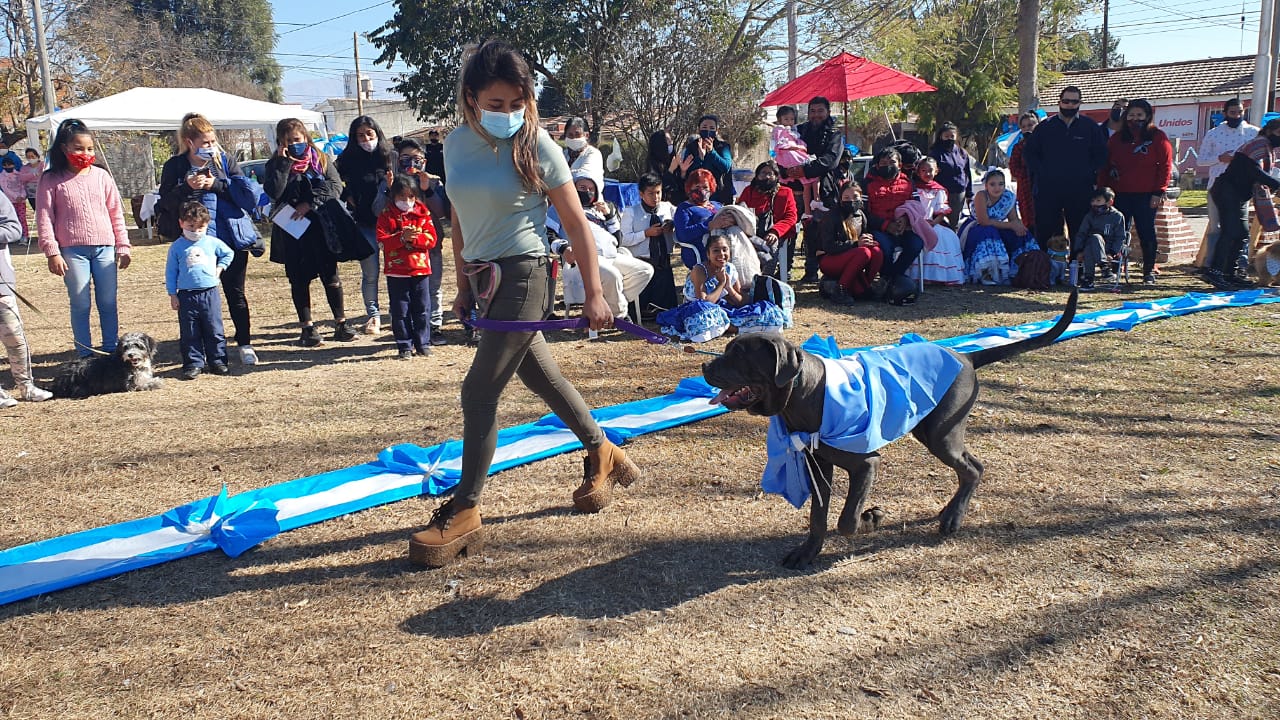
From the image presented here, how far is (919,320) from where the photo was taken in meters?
8.09

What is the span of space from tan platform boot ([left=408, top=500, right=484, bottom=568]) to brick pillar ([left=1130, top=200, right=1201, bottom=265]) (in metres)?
9.73

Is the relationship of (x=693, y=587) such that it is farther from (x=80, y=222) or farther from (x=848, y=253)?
(x=848, y=253)

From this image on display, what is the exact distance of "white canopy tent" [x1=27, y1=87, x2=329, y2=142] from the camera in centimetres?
1664

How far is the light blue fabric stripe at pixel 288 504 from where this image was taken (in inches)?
139

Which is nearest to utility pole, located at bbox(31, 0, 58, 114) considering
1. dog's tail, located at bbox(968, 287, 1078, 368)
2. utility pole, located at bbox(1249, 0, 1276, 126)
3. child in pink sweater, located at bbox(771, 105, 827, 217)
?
child in pink sweater, located at bbox(771, 105, 827, 217)

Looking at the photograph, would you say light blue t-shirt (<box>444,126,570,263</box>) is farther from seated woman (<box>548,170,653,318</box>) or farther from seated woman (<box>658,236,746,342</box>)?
seated woman (<box>658,236,746,342</box>)

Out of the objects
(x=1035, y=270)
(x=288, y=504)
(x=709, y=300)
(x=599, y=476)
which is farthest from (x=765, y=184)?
(x=288, y=504)

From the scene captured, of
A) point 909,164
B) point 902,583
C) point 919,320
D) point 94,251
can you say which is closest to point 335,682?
point 902,583

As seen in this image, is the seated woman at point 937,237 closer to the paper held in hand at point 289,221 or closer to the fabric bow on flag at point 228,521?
the paper held in hand at point 289,221

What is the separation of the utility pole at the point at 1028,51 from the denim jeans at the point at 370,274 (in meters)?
9.79

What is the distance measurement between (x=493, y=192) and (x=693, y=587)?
1584 mm

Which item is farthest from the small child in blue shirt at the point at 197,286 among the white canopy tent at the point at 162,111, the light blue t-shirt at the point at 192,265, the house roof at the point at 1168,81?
the house roof at the point at 1168,81

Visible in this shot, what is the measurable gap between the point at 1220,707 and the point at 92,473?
4945 mm

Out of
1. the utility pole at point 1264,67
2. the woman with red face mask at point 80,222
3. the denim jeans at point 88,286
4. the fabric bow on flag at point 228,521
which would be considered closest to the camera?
the fabric bow on flag at point 228,521
